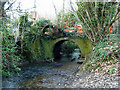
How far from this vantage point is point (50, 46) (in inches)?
515

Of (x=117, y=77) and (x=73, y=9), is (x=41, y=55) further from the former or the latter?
(x=117, y=77)

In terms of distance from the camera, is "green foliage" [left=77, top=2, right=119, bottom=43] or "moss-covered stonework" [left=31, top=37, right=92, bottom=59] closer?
"green foliage" [left=77, top=2, right=119, bottom=43]

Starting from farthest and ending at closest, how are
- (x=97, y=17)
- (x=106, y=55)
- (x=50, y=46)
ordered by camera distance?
(x=50, y=46)
(x=97, y=17)
(x=106, y=55)

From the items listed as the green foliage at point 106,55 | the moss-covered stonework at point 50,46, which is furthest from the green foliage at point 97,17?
the moss-covered stonework at point 50,46

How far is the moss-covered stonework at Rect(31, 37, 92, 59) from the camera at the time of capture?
37.6ft

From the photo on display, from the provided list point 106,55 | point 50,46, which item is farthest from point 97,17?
point 50,46

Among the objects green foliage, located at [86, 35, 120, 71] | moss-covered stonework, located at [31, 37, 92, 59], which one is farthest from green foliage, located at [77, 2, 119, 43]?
moss-covered stonework, located at [31, 37, 92, 59]

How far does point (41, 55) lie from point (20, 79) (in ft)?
19.0

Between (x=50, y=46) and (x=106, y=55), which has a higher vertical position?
(x=50, y=46)

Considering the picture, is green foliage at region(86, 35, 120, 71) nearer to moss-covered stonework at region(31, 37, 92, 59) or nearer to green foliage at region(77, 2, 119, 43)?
green foliage at region(77, 2, 119, 43)

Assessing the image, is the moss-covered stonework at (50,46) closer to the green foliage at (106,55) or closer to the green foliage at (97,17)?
the green foliage at (97,17)

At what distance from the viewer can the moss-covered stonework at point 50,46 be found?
11.5 metres

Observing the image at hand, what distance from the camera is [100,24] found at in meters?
8.65

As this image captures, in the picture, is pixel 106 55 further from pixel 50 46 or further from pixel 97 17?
pixel 50 46
